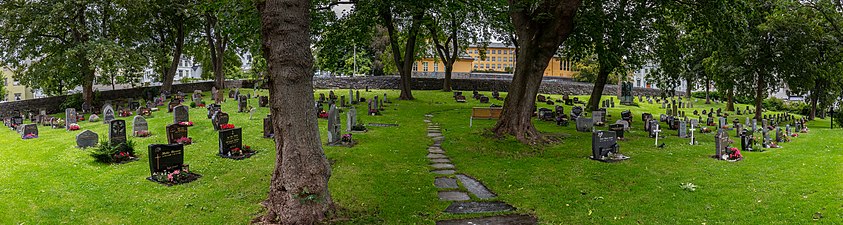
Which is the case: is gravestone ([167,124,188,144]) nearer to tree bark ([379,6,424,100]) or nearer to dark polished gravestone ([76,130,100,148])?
dark polished gravestone ([76,130,100,148])

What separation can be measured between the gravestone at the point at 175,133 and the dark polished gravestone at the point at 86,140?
6.28 feet

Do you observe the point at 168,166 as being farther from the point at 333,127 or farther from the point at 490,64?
the point at 490,64

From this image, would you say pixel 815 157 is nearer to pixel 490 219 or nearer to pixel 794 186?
pixel 794 186

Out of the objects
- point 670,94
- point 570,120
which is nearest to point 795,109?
point 670,94

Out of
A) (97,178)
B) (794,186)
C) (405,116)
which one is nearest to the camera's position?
(794,186)

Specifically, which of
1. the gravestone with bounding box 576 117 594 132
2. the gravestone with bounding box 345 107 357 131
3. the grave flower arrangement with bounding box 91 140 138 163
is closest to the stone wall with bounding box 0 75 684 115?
the gravestone with bounding box 345 107 357 131

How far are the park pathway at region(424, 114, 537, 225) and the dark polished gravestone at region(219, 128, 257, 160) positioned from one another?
4.83m

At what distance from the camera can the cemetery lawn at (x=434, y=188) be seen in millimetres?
8781

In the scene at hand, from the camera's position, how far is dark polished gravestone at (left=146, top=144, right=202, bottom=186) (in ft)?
35.8

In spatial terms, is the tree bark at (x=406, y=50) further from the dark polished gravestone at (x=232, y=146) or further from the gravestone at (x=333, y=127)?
the dark polished gravestone at (x=232, y=146)

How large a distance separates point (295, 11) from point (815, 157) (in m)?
13.8

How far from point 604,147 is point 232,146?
32.0 feet

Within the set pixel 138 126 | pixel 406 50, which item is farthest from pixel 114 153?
pixel 406 50

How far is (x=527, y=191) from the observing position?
10.6 meters
